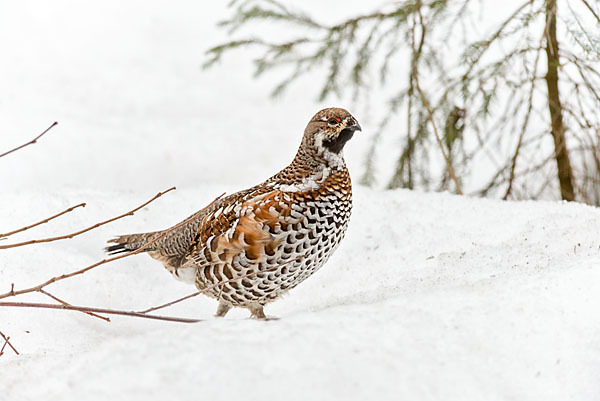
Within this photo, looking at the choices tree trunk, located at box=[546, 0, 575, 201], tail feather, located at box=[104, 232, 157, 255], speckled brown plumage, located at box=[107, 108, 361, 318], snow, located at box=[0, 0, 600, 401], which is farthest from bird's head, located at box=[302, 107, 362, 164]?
tree trunk, located at box=[546, 0, 575, 201]

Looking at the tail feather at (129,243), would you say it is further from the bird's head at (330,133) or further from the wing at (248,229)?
the bird's head at (330,133)

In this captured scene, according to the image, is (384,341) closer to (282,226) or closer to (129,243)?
(282,226)

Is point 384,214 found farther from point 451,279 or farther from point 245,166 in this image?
point 245,166

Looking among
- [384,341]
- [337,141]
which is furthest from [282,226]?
[384,341]

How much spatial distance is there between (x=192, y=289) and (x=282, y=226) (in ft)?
4.30

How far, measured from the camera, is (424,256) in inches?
131

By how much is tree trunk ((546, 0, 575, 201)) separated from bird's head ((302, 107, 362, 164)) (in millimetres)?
1652

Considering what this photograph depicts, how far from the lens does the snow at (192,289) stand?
1.56 m

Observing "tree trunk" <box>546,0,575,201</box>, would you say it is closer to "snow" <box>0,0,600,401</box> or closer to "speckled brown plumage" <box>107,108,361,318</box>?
"snow" <box>0,0,600,401</box>

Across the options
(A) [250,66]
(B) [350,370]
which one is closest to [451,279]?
(B) [350,370]

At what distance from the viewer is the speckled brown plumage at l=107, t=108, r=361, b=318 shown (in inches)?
102

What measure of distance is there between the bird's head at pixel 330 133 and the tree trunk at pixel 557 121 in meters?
1.65

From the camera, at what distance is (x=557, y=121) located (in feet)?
12.8

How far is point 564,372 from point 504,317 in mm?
236
